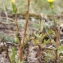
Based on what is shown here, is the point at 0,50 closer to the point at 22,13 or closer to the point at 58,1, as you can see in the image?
the point at 22,13

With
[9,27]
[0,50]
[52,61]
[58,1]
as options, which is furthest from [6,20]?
[58,1]

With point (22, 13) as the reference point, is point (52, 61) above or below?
below

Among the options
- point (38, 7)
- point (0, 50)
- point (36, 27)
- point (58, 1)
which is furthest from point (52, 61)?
point (58, 1)

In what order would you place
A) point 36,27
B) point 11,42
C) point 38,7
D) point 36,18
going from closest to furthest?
1. point 11,42
2. point 36,27
3. point 36,18
4. point 38,7

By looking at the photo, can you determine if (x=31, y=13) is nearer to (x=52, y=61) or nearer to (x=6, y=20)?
(x=6, y=20)

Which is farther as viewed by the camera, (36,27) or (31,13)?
(31,13)

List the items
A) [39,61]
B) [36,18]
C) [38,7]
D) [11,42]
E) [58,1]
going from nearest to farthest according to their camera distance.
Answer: [39,61]
[11,42]
[36,18]
[38,7]
[58,1]

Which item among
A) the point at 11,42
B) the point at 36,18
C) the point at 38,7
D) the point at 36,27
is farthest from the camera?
the point at 38,7

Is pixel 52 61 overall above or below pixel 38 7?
below

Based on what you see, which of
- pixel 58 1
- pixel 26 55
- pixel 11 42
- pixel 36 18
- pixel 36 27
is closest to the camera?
pixel 26 55
